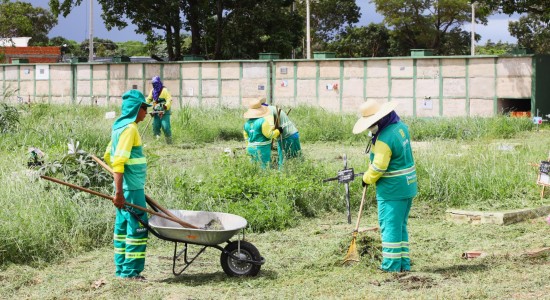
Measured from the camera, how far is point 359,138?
2027cm

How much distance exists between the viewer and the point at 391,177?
7941 millimetres

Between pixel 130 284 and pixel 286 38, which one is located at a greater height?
pixel 286 38

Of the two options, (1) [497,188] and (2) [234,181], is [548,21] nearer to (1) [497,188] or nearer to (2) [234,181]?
(1) [497,188]

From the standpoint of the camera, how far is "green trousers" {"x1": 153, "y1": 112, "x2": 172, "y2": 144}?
732 inches

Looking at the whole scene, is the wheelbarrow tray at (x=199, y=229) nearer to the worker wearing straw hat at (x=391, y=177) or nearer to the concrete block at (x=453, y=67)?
the worker wearing straw hat at (x=391, y=177)

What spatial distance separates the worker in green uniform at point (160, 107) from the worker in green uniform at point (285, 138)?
17.2 feet

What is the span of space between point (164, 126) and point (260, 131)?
6.30 m

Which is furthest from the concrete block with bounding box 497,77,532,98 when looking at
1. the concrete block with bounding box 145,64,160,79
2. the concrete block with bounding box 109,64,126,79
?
the concrete block with bounding box 109,64,126,79

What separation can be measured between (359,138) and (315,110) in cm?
383

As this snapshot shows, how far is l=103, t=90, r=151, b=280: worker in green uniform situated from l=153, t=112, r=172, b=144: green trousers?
1082 centimetres

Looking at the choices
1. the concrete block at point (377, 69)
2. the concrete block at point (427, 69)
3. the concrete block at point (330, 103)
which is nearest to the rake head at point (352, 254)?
the concrete block at point (427, 69)

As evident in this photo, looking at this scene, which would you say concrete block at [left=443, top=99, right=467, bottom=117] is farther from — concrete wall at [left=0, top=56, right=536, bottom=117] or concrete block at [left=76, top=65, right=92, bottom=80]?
concrete block at [left=76, top=65, right=92, bottom=80]

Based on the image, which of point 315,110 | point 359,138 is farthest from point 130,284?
point 315,110

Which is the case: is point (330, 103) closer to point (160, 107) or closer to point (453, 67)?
point (453, 67)
